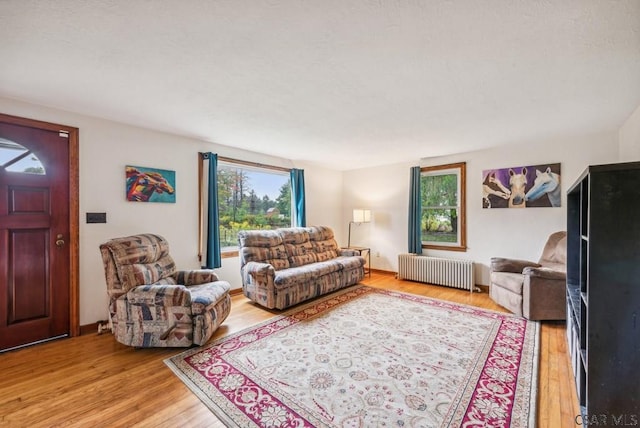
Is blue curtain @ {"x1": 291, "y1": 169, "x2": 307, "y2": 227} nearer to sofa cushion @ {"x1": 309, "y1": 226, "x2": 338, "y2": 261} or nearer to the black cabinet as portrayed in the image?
sofa cushion @ {"x1": 309, "y1": 226, "x2": 338, "y2": 261}

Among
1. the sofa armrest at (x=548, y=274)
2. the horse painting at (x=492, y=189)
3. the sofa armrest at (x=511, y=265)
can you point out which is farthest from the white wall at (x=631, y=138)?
the sofa armrest at (x=511, y=265)

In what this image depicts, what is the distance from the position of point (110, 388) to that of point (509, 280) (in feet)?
13.8

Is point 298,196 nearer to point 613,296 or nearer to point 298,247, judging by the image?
point 298,247

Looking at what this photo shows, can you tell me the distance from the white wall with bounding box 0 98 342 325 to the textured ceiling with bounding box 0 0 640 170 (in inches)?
8.2

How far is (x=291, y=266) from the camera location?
13.7ft

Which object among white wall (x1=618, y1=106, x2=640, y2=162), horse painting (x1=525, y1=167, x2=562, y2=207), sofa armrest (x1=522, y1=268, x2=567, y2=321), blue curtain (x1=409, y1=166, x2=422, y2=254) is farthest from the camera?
blue curtain (x1=409, y1=166, x2=422, y2=254)

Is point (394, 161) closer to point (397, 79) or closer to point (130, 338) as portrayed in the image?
point (397, 79)

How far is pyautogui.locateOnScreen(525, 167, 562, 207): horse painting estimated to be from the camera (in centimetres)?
377

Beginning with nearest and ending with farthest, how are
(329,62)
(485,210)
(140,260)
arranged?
(329,62) → (140,260) → (485,210)

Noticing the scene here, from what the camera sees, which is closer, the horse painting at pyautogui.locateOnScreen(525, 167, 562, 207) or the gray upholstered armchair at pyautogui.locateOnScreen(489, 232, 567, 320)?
the gray upholstered armchair at pyautogui.locateOnScreen(489, 232, 567, 320)

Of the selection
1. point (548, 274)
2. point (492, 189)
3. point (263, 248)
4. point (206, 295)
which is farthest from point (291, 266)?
point (492, 189)

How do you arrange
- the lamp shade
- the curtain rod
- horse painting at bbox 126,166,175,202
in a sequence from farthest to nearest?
the lamp shade → the curtain rod → horse painting at bbox 126,166,175,202

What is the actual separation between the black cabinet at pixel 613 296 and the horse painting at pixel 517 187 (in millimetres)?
3142

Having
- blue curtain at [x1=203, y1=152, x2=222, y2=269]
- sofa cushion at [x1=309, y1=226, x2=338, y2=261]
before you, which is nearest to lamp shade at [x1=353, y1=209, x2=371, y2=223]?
sofa cushion at [x1=309, y1=226, x2=338, y2=261]
